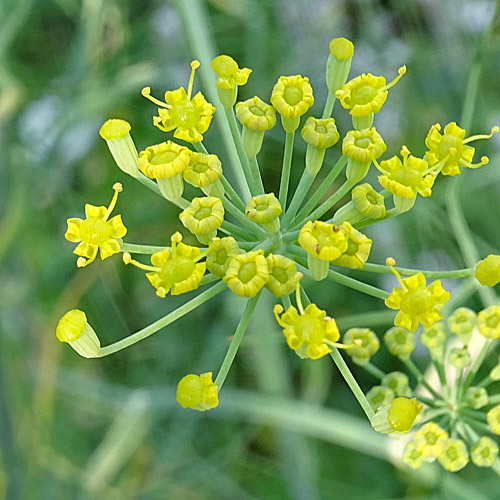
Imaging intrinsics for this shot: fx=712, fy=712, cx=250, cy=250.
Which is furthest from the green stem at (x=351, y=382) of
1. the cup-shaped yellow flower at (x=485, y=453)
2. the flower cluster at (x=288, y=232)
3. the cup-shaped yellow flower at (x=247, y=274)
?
the cup-shaped yellow flower at (x=485, y=453)

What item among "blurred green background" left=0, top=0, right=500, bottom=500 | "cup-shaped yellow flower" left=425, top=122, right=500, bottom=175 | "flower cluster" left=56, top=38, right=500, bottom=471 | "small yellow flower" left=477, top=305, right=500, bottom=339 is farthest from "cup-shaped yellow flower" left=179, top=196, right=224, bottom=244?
"blurred green background" left=0, top=0, right=500, bottom=500

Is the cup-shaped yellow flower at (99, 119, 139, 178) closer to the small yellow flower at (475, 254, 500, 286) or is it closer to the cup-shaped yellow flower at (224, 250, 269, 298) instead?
the cup-shaped yellow flower at (224, 250, 269, 298)

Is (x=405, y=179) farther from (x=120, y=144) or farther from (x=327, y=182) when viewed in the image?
(x=120, y=144)

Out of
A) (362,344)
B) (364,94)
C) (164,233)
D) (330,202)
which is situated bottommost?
(164,233)

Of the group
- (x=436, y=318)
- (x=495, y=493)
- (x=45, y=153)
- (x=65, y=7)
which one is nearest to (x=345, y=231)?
(x=436, y=318)

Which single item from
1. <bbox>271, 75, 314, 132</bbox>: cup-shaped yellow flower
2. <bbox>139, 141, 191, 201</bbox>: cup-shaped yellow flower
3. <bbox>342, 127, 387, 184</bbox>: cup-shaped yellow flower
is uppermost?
<bbox>271, 75, 314, 132</bbox>: cup-shaped yellow flower

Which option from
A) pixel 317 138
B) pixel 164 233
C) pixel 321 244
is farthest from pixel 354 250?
pixel 164 233
